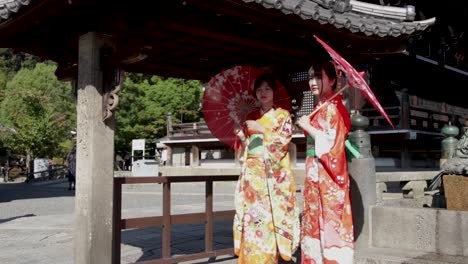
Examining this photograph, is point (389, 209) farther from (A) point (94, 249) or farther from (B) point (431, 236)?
(A) point (94, 249)

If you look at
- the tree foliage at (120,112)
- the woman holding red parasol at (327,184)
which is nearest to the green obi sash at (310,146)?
the woman holding red parasol at (327,184)

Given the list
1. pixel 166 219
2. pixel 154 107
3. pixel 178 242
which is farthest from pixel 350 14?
pixel 154 107

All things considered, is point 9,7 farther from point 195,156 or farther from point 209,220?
point 195,156

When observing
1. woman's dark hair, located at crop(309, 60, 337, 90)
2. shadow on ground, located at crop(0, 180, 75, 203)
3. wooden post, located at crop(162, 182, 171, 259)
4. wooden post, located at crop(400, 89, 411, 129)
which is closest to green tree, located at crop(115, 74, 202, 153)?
shadow on ground, located at crop(0, 180, 75, 203)

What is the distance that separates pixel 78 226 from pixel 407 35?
13.9 feet

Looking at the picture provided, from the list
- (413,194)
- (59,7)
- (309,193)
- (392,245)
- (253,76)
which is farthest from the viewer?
(413,194)

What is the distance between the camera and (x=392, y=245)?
5.29 metres

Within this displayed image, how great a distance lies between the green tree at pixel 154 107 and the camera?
35375 mm

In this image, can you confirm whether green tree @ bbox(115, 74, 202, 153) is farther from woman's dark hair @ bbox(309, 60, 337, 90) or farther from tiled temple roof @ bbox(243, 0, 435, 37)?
woman's dark hair @ bbox(309, 60, 337, 90)

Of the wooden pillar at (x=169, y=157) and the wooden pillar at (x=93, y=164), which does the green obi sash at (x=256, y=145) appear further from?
the wooden pillar at (x=169, y=157)

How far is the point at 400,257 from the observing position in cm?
491

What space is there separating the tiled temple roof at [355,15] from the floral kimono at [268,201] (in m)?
1.08

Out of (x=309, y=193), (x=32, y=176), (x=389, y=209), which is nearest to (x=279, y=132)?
(x=309, y=193)

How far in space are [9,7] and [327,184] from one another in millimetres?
3458
